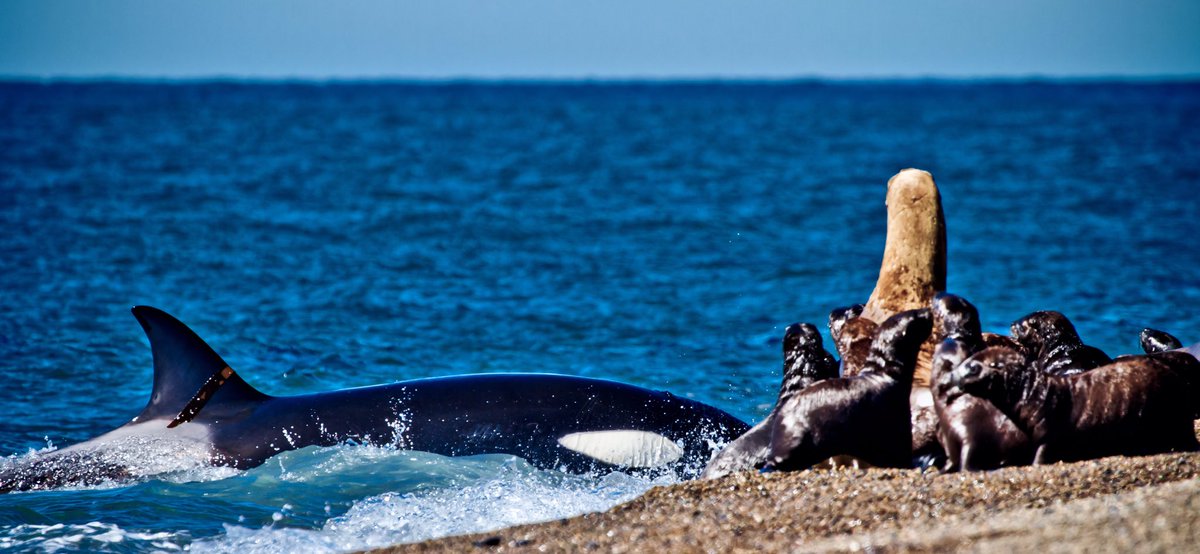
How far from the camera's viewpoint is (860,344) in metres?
8.49

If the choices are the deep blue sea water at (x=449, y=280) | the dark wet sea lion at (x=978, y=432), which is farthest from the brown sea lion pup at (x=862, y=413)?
the deep blue sea water at (x=449, y=280)

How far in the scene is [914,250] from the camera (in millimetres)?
8852

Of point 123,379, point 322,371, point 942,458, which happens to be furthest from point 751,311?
point 942,458

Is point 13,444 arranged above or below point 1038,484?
below

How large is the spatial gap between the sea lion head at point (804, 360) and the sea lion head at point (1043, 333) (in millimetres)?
1342

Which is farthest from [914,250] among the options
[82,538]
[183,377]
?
[82,538]

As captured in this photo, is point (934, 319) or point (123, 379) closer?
point (934, 319)

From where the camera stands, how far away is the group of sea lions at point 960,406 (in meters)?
7.66

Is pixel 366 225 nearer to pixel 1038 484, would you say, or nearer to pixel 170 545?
pixel 170 545

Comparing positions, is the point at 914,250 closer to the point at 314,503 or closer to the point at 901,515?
the point at 901,515

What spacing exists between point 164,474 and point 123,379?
15.1 feet

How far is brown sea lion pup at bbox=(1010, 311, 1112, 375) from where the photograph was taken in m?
8.40

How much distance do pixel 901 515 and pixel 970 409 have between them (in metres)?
1.21

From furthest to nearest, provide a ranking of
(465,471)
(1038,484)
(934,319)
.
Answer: (465,471)
(934,319)
(1038,484)
